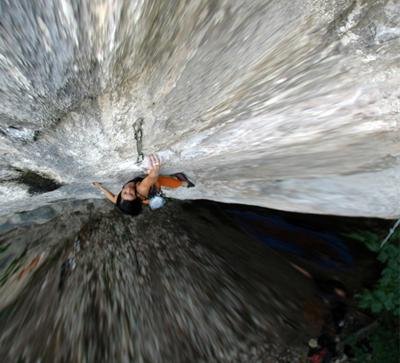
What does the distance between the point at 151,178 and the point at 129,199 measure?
0.33 metres

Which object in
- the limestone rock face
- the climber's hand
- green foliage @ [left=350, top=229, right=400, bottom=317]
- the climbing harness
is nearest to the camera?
the limestone rock face

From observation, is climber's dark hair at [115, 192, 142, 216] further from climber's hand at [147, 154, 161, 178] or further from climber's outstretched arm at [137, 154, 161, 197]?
climber's hand at [147, 154, 161, 178]

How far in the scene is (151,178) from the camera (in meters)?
2.93

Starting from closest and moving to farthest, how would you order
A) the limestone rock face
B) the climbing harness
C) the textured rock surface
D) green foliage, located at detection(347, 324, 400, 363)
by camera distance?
the limestone rock face < the climbing harness < green foliage, located at detection(347, 324, 400, 363) < the textured rock surface

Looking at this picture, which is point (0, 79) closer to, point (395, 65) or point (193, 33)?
point (193, 33)

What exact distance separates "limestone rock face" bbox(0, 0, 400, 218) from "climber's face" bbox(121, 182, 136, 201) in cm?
34

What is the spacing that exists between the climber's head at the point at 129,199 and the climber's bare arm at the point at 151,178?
62mm

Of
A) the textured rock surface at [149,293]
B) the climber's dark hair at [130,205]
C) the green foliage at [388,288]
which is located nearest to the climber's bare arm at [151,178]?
the climber's dark hair at [130,205]

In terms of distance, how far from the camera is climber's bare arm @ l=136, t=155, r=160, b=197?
274cm

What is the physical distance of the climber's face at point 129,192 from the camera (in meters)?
3.08

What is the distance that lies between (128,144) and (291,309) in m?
2.89

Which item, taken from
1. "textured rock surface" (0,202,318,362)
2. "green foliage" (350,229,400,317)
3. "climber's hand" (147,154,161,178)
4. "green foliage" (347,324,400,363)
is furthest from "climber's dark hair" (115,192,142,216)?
"green foliage" (347,324,400,363)

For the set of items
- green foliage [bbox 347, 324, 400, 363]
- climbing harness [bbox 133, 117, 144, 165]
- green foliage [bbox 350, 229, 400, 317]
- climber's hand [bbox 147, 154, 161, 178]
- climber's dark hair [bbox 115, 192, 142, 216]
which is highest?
climbing harness [bbox 133, 117, 144, 165]

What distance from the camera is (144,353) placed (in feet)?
14.1
